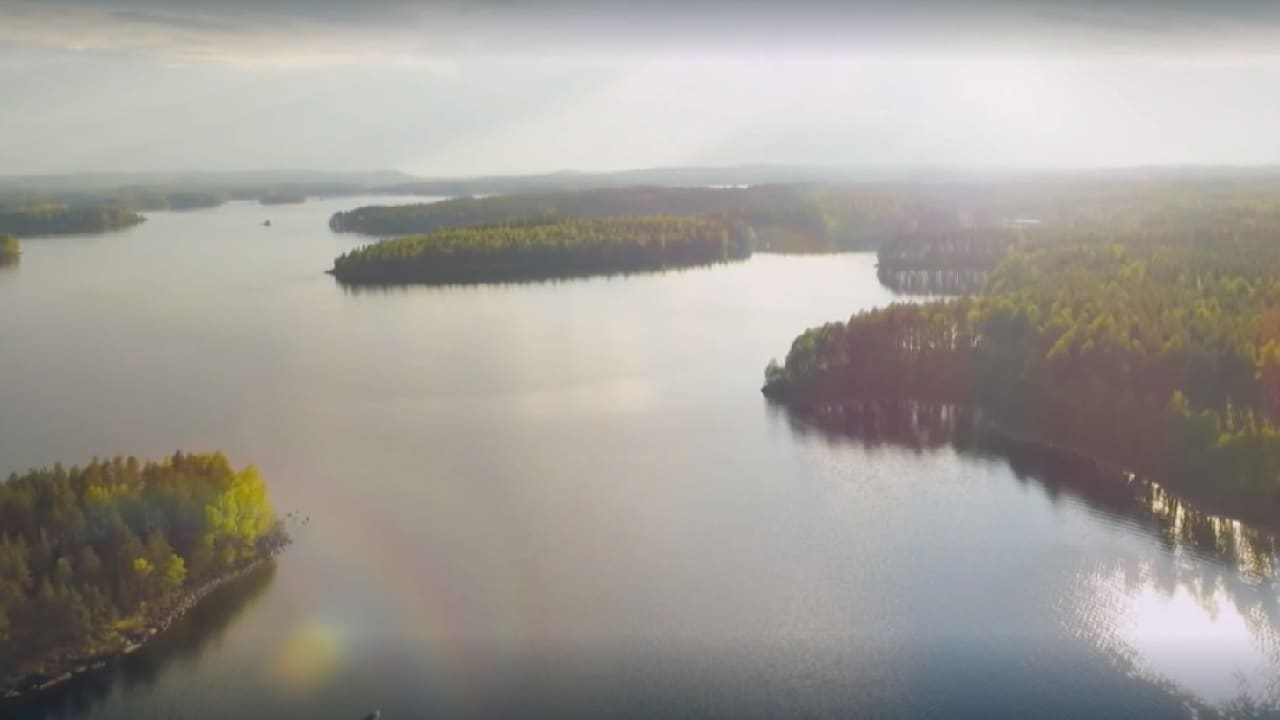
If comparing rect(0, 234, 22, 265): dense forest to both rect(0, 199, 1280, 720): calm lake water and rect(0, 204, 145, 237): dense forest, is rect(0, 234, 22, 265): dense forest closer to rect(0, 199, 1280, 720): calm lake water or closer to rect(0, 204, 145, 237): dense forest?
rect(0, 204, 145, 237): dense forest

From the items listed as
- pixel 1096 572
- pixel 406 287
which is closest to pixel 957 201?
pixel 406 287

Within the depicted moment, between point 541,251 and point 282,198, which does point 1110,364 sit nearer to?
point 541,251

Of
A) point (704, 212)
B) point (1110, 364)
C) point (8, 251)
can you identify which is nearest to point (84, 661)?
point (1110, 364)

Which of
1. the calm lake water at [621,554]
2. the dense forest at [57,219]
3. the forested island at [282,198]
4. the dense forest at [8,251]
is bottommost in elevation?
the calm lake water at [621,554]

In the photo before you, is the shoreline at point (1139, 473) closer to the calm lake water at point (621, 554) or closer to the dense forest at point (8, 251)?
the calm lake water at point (621, 554)

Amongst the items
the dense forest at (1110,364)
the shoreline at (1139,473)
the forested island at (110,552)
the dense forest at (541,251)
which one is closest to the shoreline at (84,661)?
the forested island at (110,552)

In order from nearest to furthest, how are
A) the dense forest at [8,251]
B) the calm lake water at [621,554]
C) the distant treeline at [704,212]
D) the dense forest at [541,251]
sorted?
the calm lake water at [621,554], the dense forest at [541,251], the dense forest at [8,251], the distant treeline at [704,212]

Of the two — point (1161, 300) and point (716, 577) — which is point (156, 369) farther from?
point (1161, 300)
